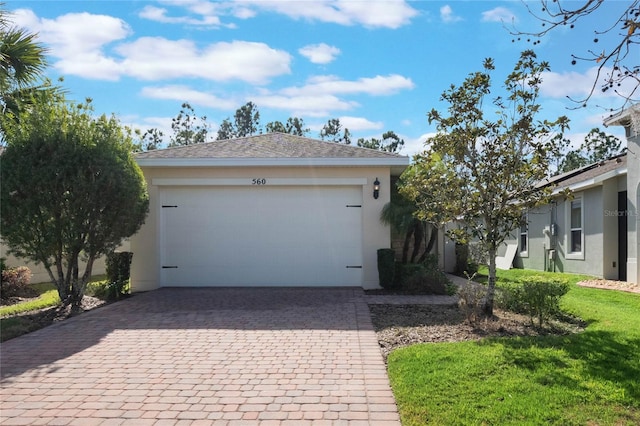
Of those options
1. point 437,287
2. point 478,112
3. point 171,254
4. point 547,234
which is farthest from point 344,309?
point 547,234

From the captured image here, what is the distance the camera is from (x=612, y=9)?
4715mm

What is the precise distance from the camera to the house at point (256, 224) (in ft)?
35.0

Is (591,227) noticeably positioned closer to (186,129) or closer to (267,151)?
(267,151)

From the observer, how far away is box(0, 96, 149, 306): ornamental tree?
7.41 metres

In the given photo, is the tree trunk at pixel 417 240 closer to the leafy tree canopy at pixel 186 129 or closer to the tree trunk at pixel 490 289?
the tree trunk at pixel 490 289

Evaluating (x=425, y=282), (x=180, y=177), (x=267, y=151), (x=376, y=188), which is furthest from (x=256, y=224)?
(x=425, y=282)

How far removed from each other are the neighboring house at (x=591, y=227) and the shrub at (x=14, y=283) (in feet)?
38.0

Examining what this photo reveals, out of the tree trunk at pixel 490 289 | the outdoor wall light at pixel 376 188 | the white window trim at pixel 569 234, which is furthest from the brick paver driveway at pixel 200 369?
the white window trim at pixel 569 234

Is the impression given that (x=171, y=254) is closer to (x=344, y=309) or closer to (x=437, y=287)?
(x=344, y=309)

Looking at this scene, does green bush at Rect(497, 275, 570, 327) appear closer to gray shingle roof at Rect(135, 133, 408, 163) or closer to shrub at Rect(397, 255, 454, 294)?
shrub at Rect(397, 255, 454, 294)

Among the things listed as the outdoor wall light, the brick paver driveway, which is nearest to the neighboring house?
the outdoor wall light

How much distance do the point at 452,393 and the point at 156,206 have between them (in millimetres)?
8557

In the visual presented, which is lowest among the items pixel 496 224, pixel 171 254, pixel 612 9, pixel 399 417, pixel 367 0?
pixel 399 417

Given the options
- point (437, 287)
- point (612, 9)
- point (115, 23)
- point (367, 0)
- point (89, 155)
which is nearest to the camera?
point (612, 9)
